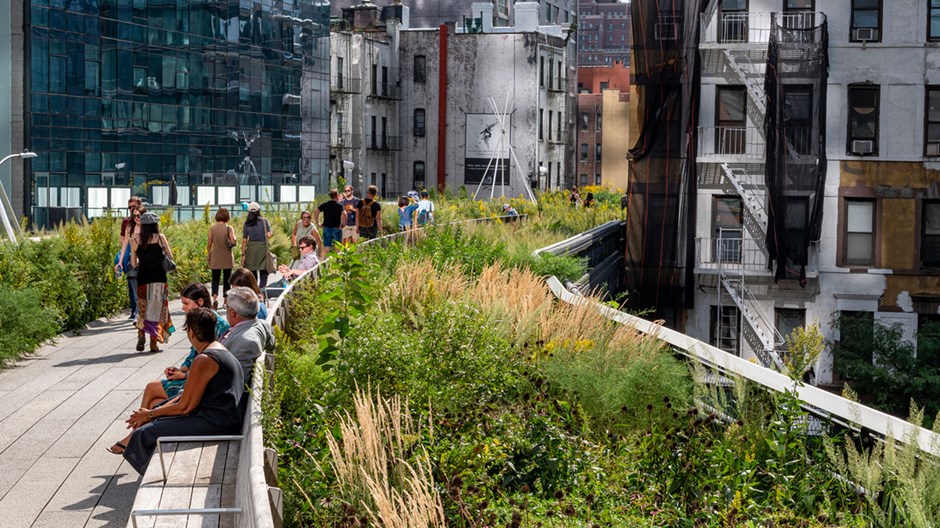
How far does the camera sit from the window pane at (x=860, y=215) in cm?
3659

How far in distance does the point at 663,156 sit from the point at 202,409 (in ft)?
93.7

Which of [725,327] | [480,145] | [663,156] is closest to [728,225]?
[725,327]

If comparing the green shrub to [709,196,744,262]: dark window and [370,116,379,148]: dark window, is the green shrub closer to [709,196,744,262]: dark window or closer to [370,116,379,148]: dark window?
[709,196,744,262]: dark window

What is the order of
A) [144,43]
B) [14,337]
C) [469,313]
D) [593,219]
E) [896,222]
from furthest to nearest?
[144,43] < [593,219] < [896,222] < [14,337] < [469,313]

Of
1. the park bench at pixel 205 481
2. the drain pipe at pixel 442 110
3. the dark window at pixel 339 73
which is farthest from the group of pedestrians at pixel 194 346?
the drain pipe at pixel 442 110

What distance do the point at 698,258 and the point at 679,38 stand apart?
5970 mm

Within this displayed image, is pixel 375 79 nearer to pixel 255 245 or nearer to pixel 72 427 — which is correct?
pixel 255 245

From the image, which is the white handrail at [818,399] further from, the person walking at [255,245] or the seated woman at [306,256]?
the person walking at [255,245]

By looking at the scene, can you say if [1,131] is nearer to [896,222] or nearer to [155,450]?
[896,222]

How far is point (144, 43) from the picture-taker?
58688 millimetres

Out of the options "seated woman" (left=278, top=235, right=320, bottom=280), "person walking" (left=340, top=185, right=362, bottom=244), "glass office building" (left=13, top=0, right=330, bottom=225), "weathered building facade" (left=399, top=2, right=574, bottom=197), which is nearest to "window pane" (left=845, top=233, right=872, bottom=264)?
"person walking" (left=340, top=185, right=362, bottom=244)

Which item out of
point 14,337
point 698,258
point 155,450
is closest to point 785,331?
point 698,258

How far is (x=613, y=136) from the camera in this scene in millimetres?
114438

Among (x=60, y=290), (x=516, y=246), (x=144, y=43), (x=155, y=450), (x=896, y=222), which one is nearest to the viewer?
(x=155, y=450)
